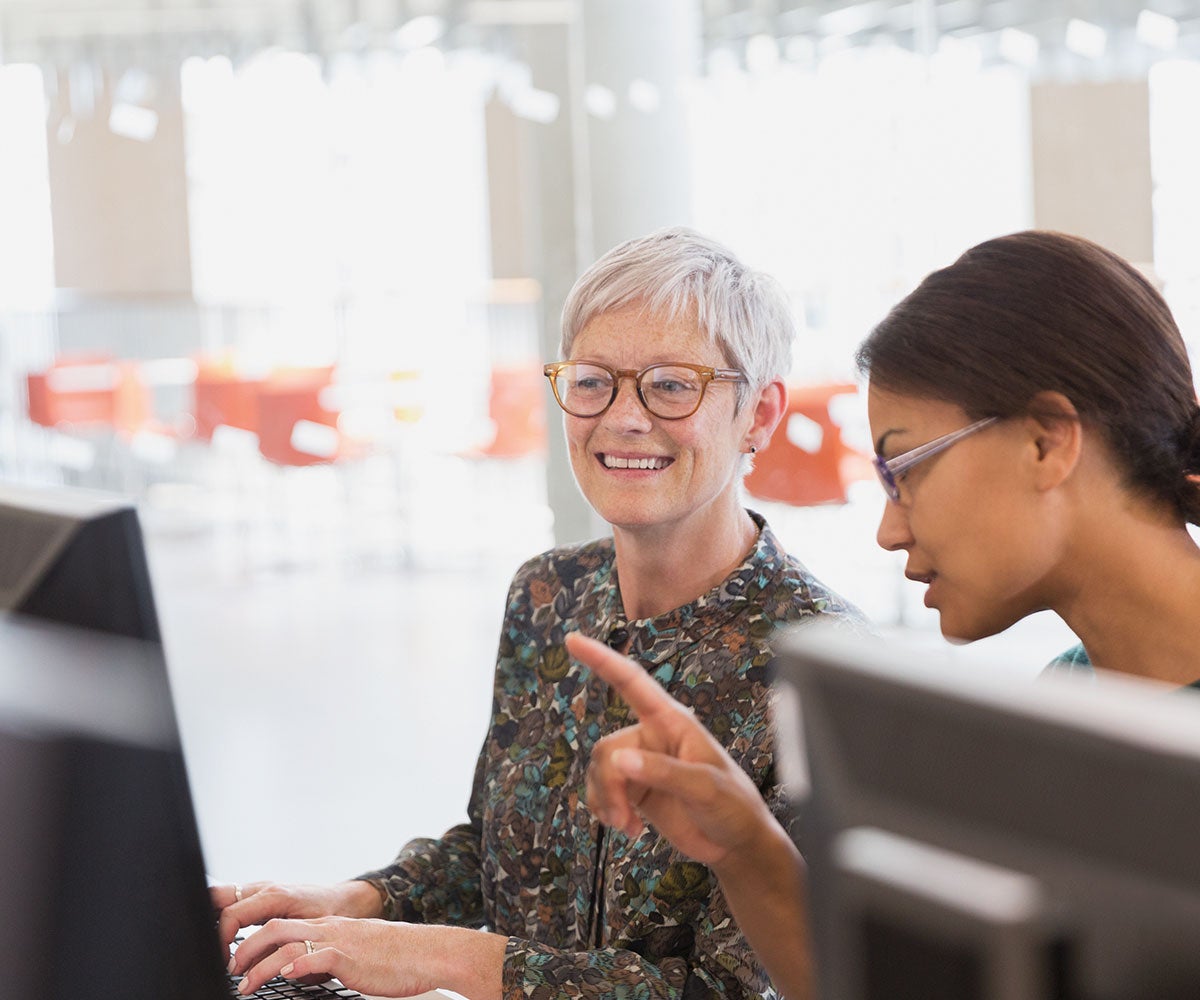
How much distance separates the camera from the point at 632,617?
1742mm

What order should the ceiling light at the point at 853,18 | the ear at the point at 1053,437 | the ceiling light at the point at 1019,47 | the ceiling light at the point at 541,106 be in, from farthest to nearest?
1. the ceiling light at the point at 853,18
2. the ceiling light at the point at 1019,47
3. the ceiling light at the point at 541,106
4. the ear at the point at 1053,437

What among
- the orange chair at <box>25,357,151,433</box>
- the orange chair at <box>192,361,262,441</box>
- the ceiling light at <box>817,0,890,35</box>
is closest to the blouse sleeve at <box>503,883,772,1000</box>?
the ceiling light at <box>817,0,890,35</box>

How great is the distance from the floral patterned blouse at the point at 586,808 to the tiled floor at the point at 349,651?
1410mm

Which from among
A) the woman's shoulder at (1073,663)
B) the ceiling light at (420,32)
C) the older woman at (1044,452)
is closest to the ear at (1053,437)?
the older woman at (1044,452)

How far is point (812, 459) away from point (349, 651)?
1946 mm

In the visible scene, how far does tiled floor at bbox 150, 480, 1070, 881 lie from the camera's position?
4.20 meters

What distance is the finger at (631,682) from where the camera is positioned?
3.18ft

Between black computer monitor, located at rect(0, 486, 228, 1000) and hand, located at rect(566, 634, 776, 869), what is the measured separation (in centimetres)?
25

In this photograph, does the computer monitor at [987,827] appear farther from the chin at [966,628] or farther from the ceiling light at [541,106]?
the ceiling light at [541,106]

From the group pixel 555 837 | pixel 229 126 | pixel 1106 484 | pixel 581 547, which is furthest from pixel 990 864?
pixel 229 126

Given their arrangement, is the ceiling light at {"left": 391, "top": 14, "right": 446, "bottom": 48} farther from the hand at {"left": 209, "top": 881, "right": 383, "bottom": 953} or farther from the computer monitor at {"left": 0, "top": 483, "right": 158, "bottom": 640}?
the computer monitor at {"left": 0, "top": 483, "right": 158, "bottom": 640}

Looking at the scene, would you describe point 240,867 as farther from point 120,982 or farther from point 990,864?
point 990,864

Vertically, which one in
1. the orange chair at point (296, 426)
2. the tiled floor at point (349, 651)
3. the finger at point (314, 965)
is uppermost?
the finger at point (314, 965)

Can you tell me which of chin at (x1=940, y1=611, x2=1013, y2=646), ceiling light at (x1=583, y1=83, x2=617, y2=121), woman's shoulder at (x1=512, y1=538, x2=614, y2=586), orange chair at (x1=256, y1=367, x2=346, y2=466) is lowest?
orange chair at (x1=256, y1=367, x2=346, y2=466)
